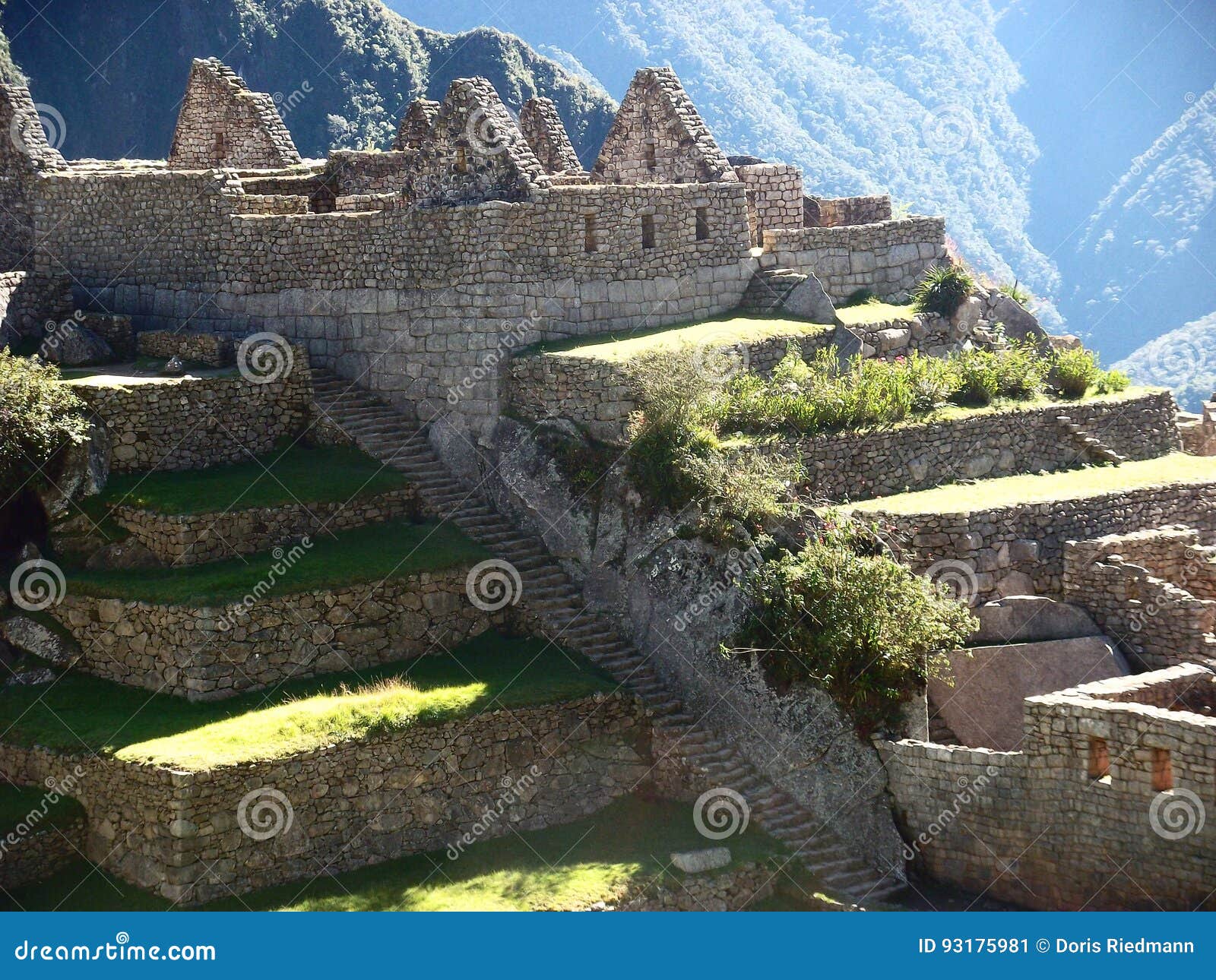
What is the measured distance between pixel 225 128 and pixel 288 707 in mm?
16601

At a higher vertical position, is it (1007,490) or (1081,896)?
(1007,490)

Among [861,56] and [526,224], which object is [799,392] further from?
[861,56]

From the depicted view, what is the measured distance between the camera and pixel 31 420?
2664 centimetres

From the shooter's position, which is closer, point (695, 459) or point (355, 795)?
point (355, 795)

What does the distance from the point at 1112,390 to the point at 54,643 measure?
1861 centimetres

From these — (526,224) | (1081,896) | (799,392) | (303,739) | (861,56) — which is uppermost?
(861,56)

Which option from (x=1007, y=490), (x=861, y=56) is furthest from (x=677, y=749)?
(x=861, y=56)

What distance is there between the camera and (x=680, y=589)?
85.9ft
